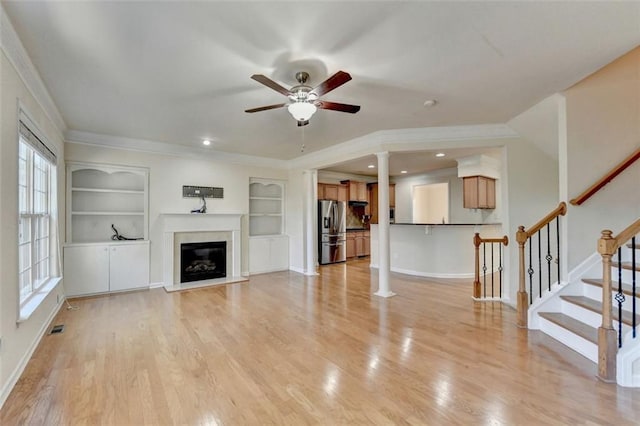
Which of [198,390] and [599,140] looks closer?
[198,390]

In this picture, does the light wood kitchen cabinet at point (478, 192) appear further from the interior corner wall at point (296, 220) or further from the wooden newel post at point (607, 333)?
the wooden newel post at point (607, 333)

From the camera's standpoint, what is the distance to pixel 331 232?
25.0ft

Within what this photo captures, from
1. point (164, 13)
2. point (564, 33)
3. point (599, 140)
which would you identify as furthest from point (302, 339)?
point (599, 140)

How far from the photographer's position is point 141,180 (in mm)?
5371

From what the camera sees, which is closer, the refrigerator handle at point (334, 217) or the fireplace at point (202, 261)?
the fireplace at point (202, 261)

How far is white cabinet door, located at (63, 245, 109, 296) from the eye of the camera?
4398mm

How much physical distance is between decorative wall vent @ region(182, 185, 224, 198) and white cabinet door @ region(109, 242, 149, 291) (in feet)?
3.81

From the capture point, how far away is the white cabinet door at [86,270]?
4398 mm

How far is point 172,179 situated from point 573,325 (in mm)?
6034

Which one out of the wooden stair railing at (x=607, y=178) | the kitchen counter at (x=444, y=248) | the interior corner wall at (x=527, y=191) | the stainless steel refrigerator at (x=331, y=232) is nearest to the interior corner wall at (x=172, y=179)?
the stainless steel refrigerator at (x=331, y=232)

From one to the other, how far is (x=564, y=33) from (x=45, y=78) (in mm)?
4479

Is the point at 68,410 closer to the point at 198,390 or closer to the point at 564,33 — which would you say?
the point at 198,390

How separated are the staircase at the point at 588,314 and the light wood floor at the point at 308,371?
0.15 meters

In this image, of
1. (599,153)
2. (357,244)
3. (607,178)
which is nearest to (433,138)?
(599,153)
